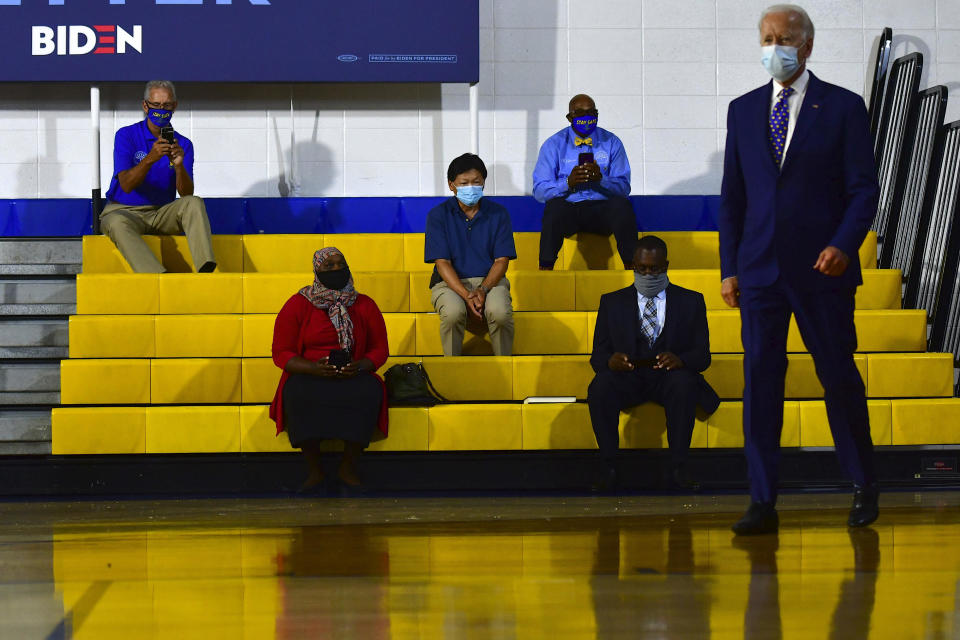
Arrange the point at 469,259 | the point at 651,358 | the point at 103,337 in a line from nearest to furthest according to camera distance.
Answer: the point at 651,358 < the point at 103,337 < the point at 469,259

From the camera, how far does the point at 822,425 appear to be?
4523 mm

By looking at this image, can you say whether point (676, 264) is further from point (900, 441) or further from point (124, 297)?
point (124, 297)


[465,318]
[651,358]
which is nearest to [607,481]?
[651,358]

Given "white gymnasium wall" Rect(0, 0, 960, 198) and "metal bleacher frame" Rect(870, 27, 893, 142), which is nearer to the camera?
"metal bleacher frame" Rect(870, 27, 893, 142)

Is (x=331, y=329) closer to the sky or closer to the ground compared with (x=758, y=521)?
closer to the sky

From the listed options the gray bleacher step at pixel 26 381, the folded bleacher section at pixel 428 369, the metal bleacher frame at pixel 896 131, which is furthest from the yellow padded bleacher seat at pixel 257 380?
the metal bleacher frame at pixel 896 131

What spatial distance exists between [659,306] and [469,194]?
101cm

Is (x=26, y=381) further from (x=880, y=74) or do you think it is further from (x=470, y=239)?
(x=880, y=74)

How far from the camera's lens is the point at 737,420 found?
451 centimetres

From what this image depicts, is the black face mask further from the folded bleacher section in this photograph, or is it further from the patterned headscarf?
A: the folded bleacher section

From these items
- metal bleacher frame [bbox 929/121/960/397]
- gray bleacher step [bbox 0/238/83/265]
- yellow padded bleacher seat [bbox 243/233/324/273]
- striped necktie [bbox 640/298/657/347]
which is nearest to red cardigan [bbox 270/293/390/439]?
striped necktie [bbox 640/298/657/347]

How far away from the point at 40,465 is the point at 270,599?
2.76 metres

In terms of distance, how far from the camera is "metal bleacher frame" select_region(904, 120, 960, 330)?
5363mm

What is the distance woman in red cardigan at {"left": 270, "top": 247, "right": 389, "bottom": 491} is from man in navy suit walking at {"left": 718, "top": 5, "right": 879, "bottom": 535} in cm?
181
